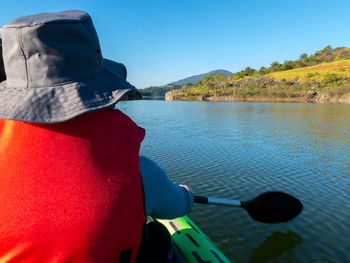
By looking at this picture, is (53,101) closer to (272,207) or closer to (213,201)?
(213,201)

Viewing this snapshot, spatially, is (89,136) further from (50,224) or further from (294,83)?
(294,83)

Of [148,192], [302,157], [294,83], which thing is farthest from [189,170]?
[294,83]

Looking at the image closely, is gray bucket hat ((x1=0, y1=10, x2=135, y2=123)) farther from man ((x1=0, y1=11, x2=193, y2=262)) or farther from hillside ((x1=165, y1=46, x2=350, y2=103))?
hillside ((x1=165, y1=46, x2=350, y2=103))

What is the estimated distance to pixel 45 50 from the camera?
0.95 meters

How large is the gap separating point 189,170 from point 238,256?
3580 mm

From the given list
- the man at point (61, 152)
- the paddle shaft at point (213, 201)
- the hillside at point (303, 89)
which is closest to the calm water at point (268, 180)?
the paddle shaft at point (213, 201)

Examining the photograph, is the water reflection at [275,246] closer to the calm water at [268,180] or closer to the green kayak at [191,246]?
the calm water at [268,180]

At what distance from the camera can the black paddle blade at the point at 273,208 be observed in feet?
10.4

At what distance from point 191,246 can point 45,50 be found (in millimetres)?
2501

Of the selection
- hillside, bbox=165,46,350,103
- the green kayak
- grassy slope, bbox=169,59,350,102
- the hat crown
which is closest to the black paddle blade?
the green kayak

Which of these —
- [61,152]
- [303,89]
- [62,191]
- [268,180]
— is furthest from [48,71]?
[303,89]

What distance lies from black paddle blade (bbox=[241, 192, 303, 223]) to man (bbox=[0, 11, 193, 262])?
8.16 feet

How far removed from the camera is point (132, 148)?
110cm

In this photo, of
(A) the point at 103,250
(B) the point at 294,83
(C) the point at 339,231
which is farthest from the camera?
(B) the point at 294,83
